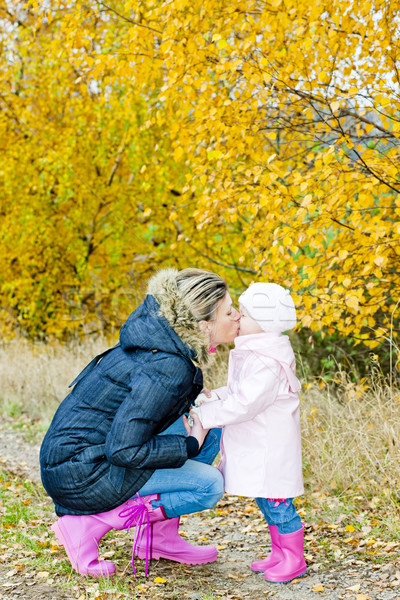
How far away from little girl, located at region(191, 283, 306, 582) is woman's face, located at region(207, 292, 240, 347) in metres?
0.05

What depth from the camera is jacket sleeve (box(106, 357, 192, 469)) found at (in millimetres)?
2418

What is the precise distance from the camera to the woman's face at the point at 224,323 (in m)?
2.66

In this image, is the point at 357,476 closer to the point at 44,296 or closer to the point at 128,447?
the point at 128,447

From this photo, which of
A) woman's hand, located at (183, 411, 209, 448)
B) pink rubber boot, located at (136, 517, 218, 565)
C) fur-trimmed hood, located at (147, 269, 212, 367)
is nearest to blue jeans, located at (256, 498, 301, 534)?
woman's hand, located at (183, 411, 209, 448)

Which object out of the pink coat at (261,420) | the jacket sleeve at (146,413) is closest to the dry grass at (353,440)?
the pink coat at (261,420)

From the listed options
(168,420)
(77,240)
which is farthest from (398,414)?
(77,240)

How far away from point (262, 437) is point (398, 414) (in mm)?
1560

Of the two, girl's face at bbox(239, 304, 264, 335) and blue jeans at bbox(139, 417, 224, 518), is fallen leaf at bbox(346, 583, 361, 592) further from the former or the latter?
girl's face at bbox(239, 304, 264, 335)

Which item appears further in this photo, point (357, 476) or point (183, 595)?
point (357, 476)

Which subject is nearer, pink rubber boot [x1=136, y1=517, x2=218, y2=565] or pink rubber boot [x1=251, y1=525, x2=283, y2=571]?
A: pink rubber boot [x1=251, y1=525, x2=283, y2=571]

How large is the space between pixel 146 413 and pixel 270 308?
27.8 inches

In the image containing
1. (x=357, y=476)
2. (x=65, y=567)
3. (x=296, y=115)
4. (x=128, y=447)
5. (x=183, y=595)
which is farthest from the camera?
(x=296, y=115)

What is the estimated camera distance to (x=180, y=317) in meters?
2.53

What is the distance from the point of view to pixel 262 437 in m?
2.64
